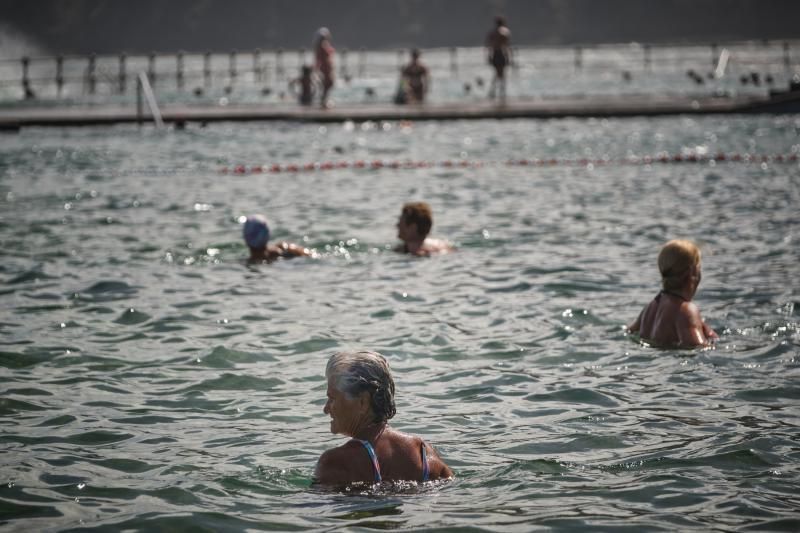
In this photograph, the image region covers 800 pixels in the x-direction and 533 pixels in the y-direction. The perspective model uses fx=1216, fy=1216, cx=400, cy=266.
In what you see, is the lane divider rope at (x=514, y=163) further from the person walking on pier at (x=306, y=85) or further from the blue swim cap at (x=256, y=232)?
the person walking on pier at (x=306, y=85)

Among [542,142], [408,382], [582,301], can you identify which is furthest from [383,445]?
[542,142]

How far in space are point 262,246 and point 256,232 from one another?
8.6 inches

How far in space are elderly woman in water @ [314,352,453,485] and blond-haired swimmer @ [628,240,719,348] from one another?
11.4 ft

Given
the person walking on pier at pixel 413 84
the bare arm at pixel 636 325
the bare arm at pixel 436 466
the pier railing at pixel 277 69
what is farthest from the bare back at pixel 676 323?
the pier railing at pixel 277 69

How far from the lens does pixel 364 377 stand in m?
5.78

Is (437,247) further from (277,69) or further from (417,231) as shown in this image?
(277,69)

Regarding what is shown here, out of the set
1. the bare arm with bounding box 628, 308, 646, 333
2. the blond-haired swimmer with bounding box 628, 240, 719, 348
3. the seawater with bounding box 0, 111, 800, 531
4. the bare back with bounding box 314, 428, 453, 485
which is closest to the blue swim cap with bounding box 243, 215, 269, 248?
the seawater with bounding box 0, 111, 800, 531

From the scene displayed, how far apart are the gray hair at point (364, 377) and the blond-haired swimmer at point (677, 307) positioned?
3.80 m

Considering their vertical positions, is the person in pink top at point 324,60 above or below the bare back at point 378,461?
above

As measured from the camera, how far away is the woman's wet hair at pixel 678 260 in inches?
353

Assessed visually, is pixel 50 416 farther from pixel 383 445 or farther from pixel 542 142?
pixel 542 142

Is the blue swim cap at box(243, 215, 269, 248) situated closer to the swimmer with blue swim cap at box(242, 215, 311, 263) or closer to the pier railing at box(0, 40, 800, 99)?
the swimmer with blue swim cap at box(242, 215, 311, 263)

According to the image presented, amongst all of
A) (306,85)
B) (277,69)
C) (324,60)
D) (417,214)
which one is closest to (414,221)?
(417,214)

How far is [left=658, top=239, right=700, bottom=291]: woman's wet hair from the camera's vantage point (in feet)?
29.4
